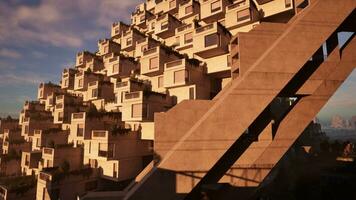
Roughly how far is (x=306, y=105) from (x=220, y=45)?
515 inches

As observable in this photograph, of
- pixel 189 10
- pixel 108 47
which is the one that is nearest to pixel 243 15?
pixel 189 10

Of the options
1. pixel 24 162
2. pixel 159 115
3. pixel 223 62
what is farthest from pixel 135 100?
pixel 24 162

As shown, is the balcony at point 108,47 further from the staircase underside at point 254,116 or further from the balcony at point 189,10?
the staircase underside at point 254,116

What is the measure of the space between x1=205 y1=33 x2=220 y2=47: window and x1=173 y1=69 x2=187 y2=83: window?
4.70m

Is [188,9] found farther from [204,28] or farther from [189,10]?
[204,28]

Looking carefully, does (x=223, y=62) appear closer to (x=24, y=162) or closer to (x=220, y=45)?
(x=220, y=45)

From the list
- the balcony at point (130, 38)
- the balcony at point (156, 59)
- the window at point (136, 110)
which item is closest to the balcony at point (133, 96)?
the window at point (136, 110)

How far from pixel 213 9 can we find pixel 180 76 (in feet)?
40.0

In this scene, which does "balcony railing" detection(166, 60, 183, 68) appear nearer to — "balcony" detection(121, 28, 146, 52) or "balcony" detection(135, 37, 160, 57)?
"balcony" detection(135, 37, 160, 57)

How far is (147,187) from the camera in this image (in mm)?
14789

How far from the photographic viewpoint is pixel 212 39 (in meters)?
28.1

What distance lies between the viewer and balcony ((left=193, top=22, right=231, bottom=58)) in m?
27.8

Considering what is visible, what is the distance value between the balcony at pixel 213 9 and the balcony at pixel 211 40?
4.69 metres

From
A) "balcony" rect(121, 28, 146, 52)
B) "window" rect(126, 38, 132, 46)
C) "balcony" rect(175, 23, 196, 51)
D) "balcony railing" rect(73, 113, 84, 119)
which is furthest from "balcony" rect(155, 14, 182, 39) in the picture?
"balcony railing" rect(73, 113, 84, 119)
